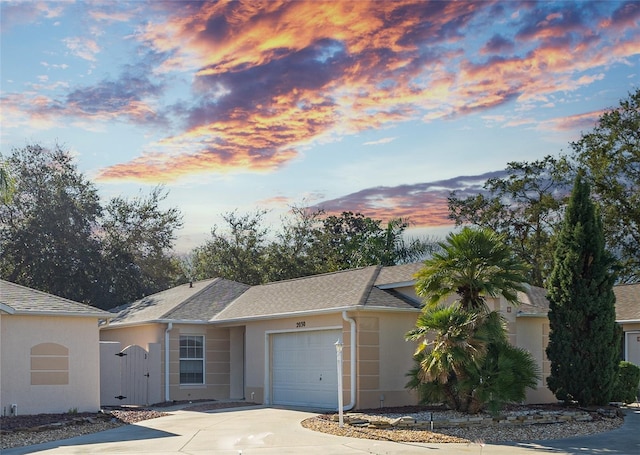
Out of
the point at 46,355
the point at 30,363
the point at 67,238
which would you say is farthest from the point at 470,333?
the point at 67,238

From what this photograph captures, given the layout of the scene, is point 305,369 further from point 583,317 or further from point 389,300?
point 583,317

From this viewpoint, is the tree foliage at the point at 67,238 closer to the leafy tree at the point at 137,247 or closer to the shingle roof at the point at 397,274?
the leafy tree at the point at 137,247

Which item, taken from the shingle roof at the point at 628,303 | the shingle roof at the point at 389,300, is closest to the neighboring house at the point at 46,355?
the shingle roof at the point at 389,300

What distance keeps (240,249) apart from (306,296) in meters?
24.5

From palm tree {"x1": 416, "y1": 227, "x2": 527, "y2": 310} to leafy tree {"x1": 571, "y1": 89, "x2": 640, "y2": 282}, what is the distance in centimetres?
1988

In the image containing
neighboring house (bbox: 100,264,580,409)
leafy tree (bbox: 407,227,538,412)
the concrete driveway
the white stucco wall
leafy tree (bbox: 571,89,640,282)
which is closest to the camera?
the concrete driveway

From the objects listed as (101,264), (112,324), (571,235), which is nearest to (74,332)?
(112,324)

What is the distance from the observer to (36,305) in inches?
805

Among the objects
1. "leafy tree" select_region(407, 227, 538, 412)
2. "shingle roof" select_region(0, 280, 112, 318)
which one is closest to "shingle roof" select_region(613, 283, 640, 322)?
"leafy tree" select_region(407, 227, 538, 412)

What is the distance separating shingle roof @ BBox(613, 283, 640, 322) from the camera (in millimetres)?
24969

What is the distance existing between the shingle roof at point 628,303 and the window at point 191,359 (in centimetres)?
1389

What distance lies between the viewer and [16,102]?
2358cm

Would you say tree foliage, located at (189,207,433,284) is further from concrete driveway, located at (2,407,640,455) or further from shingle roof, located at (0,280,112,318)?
concrete driveway, located at (2,407,640,455)

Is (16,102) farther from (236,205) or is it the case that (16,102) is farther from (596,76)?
(236,205)
